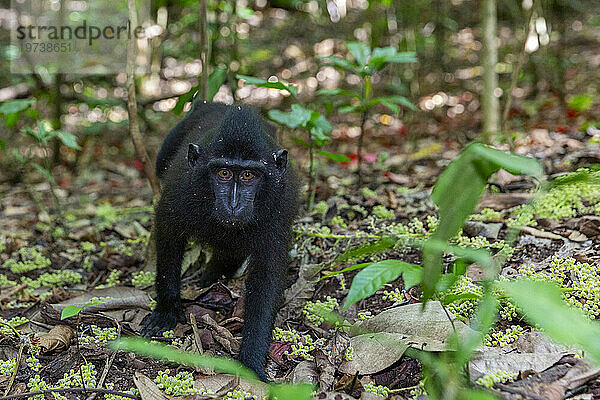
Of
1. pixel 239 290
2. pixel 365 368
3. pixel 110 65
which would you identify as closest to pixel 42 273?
pixel 239 290

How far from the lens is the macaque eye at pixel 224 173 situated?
4160mm

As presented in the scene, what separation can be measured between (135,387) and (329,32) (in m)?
8.55

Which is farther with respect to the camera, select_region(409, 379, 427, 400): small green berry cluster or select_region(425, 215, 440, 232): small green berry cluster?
select_region(425, 215, 440, 232): small green berry cluster

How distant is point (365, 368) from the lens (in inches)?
135

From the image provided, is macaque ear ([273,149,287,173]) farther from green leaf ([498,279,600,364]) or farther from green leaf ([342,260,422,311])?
green leaf ([498,279,600,364])

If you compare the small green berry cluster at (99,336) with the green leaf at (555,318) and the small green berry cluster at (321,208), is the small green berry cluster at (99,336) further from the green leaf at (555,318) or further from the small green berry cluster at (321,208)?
the green leaf at (555,318)

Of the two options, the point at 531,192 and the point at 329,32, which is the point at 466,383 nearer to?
the point at 531,192

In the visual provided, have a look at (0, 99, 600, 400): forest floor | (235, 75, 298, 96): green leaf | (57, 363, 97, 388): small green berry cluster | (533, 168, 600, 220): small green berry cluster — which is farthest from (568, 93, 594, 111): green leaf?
(57, 363, 97, 388): small green berry cluster

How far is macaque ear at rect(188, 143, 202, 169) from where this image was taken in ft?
13.9

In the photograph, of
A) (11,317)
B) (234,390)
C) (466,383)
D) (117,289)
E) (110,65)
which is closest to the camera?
(466,383)

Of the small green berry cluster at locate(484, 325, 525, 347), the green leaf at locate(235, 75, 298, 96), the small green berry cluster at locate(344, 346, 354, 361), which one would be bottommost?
the small green berry cluster at locate(344, 346, 354, 361)

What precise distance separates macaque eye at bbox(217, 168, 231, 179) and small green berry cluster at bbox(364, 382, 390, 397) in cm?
169

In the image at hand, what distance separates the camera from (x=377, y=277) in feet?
9.00

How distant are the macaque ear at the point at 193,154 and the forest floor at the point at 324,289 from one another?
1.05 m
